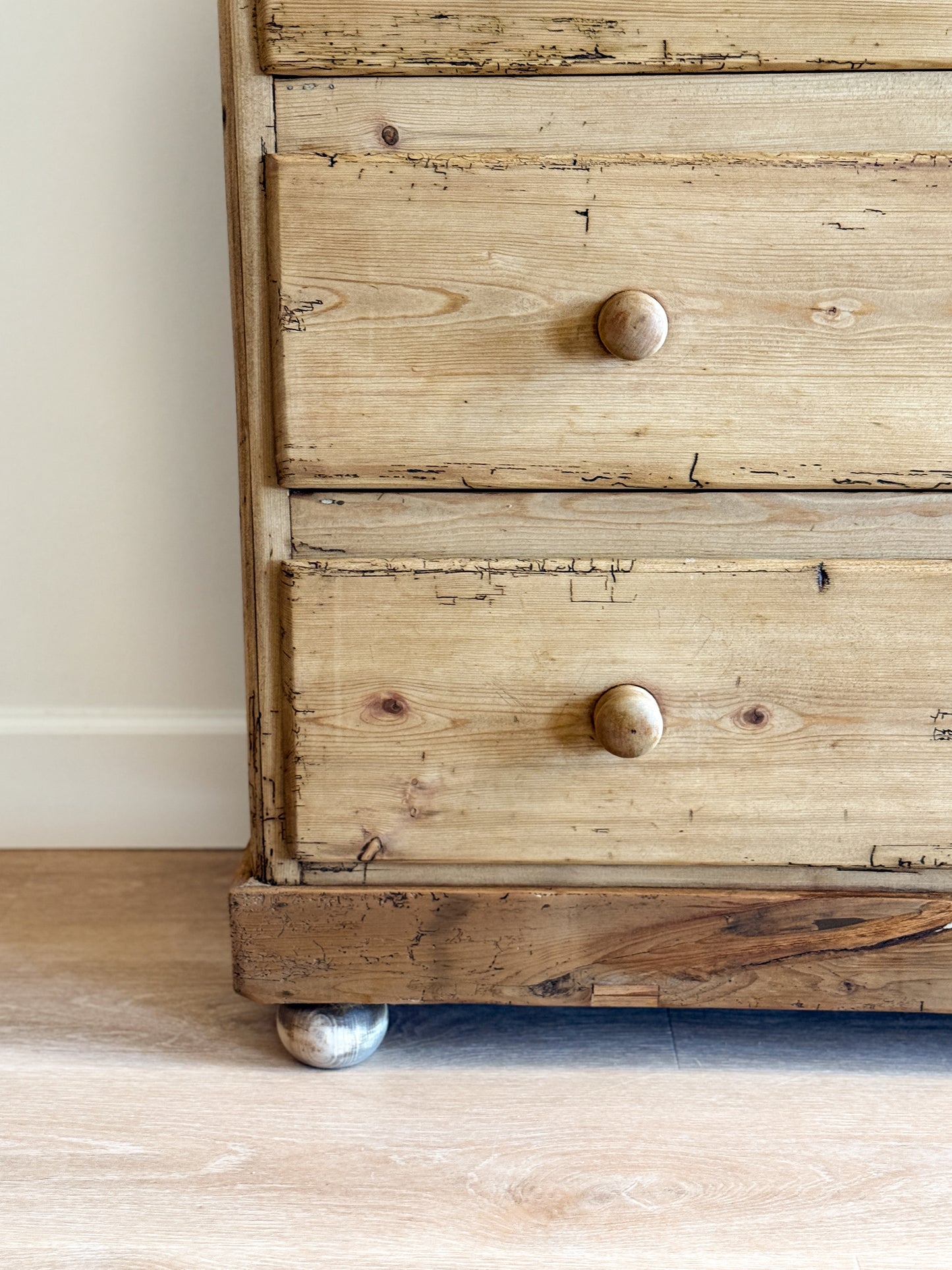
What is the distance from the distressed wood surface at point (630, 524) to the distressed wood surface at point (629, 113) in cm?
22

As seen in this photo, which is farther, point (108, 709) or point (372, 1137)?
point (108, 709)

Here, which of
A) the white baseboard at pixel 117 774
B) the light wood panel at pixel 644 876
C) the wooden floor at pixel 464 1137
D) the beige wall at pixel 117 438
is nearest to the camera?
the wooden floor at pixel 464 1137

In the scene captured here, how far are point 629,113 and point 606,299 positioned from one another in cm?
12

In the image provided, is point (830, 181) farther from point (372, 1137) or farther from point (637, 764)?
point (372, 1137)

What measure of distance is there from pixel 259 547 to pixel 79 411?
1.64ft

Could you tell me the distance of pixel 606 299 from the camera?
67cm

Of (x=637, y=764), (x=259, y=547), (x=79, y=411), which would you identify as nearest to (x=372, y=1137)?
(x=637, y=764)

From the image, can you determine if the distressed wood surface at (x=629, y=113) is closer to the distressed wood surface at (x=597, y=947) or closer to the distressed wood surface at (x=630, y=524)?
the distressed wood surface at (x=630, y=524)

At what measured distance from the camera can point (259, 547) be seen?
0.72m

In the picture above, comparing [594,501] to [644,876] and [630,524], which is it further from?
[644,876]

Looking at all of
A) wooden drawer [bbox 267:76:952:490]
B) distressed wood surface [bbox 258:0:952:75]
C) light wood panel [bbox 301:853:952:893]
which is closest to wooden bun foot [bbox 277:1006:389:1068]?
light wood panel [bbox 301:853:952:893]

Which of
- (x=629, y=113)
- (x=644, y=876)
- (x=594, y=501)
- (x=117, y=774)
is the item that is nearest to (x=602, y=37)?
(x=629, y=113)

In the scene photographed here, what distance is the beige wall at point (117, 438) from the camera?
1.03 metres

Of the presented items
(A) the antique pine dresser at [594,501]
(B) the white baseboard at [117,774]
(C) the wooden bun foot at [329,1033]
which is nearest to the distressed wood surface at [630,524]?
(A) the antique pine dresser at [594,501]
